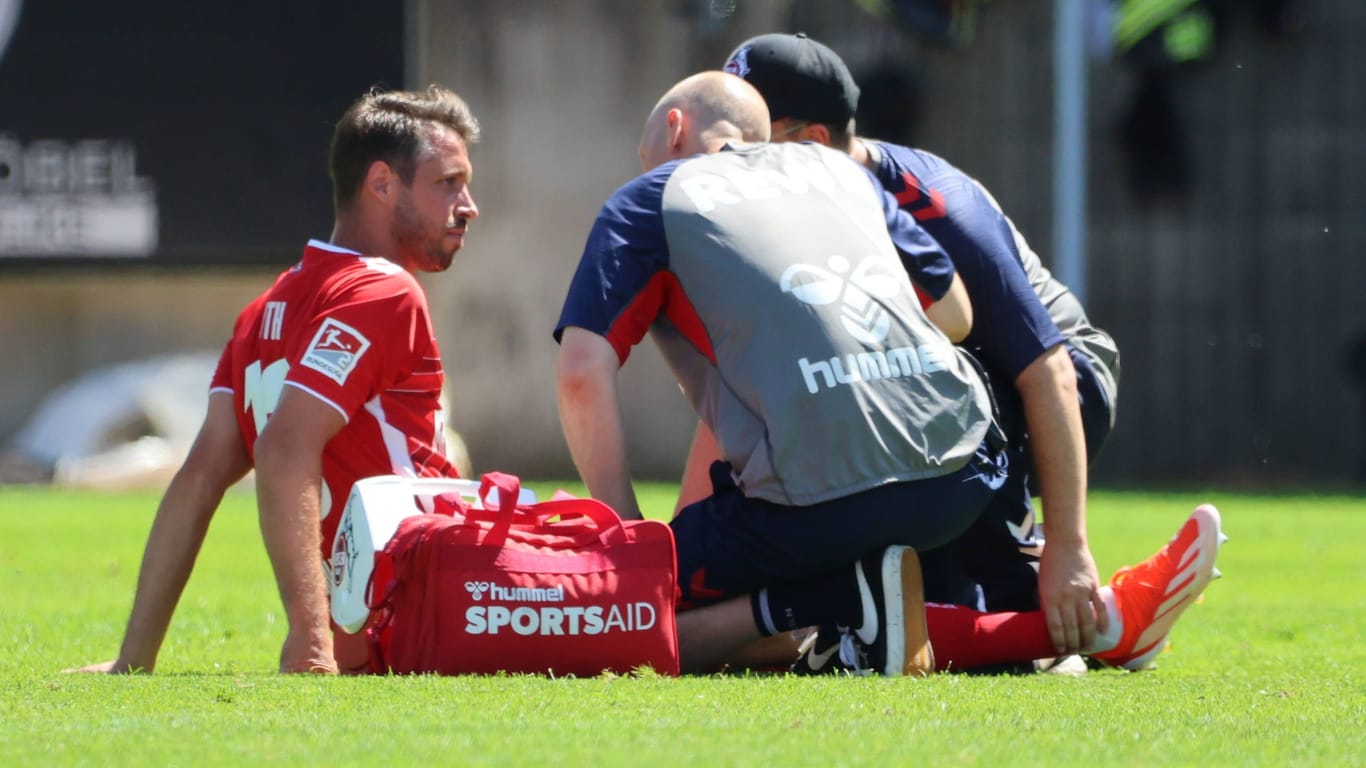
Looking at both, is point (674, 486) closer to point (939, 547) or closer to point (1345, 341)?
point (1345, 341)

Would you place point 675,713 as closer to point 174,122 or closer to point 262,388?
point 262,388

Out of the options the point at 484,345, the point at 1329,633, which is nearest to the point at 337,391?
the point at 1329,633

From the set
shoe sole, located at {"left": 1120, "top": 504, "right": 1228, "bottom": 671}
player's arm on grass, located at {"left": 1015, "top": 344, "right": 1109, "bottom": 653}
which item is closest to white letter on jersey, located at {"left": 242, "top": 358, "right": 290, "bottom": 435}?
player's arm on grass, located at {"left": 1015, "top": 344, "right": 1109, "bottom": 653}

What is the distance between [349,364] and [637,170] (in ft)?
45.7

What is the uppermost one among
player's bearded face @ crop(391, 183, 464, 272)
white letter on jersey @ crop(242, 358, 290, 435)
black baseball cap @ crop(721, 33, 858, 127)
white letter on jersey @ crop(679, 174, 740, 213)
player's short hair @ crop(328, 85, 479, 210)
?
black baseball cap @ crop(721, 33, 858, 127)

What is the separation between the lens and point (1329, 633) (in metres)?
5.73

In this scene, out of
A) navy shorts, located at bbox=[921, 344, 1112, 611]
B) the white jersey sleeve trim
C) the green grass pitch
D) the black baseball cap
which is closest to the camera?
the green grass pitch

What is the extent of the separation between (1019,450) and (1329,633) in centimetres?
153

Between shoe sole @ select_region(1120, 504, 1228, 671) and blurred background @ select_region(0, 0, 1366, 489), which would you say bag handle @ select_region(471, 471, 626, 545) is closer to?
shoe sole @ select_region(1120, 504, 1228, 671)

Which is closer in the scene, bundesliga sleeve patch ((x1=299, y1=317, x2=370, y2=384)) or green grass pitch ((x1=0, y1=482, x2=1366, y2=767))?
green grass pitch ((x1=0, y1=482, x2=1366, y2=767))

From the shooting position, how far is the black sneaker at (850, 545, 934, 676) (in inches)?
165

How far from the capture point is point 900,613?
165 inches

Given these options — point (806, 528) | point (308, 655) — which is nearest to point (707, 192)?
point (806, 528)

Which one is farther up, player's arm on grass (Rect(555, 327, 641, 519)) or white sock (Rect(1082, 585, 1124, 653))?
player's arm on grass (Rect(555, 327, 641, 519))
